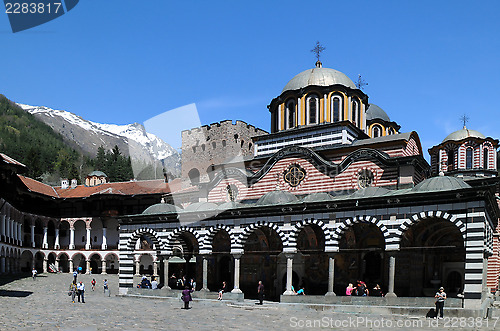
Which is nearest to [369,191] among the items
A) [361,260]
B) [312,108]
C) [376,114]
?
[361,260]

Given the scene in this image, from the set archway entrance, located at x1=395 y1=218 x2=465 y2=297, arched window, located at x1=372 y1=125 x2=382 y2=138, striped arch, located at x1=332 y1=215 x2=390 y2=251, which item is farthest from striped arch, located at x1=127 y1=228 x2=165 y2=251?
arched window, located at x1=372 y1=125 x2=382 y2=138

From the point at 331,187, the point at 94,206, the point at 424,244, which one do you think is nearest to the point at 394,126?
the point at 331,187

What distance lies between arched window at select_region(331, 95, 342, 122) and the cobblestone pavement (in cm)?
1331

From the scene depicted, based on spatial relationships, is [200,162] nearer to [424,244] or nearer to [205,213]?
[205,213]

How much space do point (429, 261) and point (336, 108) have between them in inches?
451

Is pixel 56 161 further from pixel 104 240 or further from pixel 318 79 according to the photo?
pixel 318 79

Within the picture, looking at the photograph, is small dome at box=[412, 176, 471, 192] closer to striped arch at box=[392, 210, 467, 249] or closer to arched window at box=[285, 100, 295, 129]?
striped arch at box=[392, 210, 467, 249]

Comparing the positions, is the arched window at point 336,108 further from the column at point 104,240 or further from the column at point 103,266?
the column at point 103,266

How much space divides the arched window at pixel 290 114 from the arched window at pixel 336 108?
256 centimetres

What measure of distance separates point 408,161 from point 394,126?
60.3ft

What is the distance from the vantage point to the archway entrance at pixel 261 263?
2911cm

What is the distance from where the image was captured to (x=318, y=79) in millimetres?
33594

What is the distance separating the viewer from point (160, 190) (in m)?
52.7

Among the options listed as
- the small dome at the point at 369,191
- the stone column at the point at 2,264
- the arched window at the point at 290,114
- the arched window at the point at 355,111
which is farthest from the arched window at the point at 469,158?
the stone column at the point at 2,264
